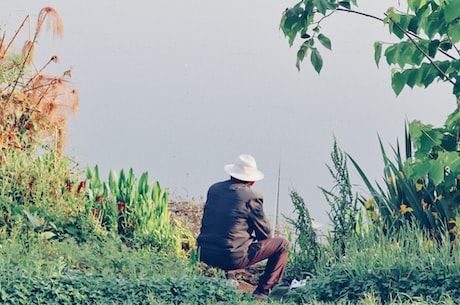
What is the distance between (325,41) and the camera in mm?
5562

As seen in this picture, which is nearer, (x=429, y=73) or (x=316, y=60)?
(x=316, y=60)

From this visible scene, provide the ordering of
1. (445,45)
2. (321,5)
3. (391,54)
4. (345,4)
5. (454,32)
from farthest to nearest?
(445,45) → (345,4) → (391,54) → (454,32) → (321,5)

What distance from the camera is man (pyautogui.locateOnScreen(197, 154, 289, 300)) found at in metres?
7.45

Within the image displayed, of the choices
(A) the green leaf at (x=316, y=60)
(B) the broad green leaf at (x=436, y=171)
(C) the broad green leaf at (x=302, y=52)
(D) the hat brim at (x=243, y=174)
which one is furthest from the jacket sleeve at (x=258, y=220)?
(B) the broad green leaf at (x=436, y=171)

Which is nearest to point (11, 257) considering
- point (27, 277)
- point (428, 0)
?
point (27, 277)

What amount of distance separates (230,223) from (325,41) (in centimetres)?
252

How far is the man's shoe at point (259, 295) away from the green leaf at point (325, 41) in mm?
2850

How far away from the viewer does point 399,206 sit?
303 inches

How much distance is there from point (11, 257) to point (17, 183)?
2.32 m

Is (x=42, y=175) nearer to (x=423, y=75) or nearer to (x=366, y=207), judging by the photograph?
(x=366, y=207)

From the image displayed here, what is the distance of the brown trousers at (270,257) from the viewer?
7555 millimetres

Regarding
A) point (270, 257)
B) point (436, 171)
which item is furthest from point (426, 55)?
point (270, 257)

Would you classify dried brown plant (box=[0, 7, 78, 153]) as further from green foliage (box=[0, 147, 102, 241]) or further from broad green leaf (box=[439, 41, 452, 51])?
broad green leaf (box=[439, 41, 452, 51])

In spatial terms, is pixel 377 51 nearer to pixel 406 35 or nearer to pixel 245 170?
pixel 406 35
